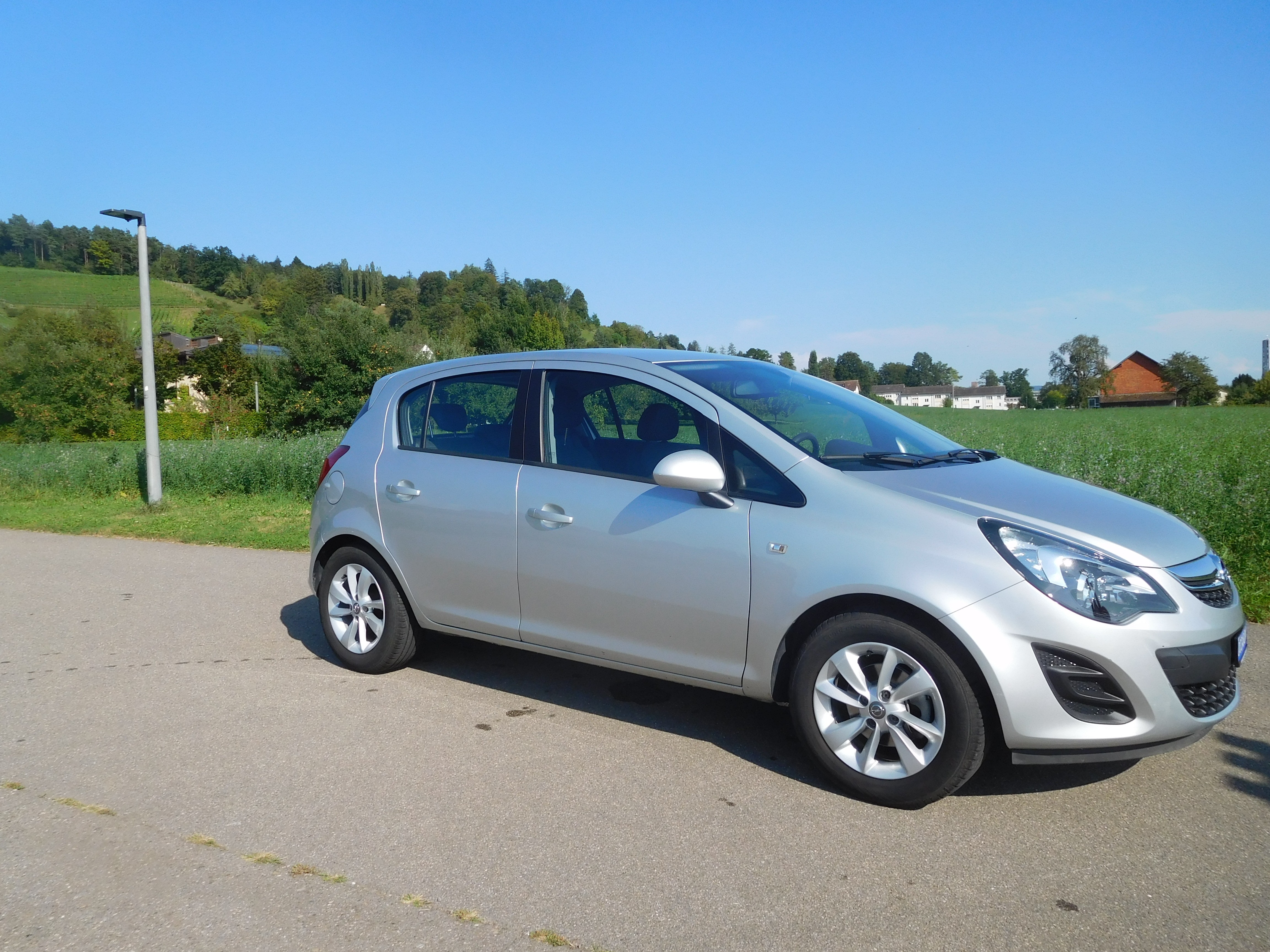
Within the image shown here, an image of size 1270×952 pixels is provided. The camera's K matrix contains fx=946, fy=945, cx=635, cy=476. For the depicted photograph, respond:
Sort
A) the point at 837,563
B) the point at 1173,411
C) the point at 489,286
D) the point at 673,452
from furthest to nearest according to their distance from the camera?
the point at 489,286
the point at 1173,411
the point at 673,452
the point at 837,563

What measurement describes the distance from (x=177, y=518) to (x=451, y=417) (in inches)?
410

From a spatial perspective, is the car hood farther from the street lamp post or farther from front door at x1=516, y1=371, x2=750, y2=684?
the street lamp post

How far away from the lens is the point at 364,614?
550 centimetres

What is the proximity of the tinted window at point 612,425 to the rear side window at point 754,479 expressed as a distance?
13 cm

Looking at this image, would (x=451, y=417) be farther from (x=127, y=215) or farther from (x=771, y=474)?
(x=127, y=215)

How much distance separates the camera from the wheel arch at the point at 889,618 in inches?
136

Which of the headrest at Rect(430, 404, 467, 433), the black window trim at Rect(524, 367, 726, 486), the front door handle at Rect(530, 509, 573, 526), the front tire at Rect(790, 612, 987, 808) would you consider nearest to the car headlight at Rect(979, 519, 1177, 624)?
the front tire at Rect(790, 612, 987, 808)

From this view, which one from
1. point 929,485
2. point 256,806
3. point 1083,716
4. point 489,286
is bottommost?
point 256,806

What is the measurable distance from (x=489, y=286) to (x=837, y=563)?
14178 centimetres

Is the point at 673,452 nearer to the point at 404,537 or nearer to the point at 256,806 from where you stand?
the point at 404,537

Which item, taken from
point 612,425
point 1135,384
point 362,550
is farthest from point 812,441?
point 1135,384

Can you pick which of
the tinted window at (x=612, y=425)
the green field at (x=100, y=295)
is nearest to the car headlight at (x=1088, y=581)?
the tinted window at (x=612, y=425)

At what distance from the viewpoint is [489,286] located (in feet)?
462

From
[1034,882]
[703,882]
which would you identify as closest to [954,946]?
[1034,882]
